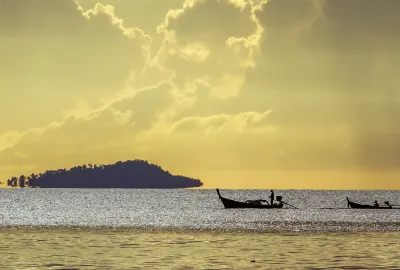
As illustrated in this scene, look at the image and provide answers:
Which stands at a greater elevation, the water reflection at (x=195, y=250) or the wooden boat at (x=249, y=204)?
the wooden boat at (x=249, y=204)

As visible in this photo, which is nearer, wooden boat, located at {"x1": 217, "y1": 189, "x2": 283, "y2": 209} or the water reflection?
the water reflection

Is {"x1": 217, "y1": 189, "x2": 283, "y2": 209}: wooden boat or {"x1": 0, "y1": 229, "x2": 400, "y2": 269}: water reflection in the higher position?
{"x1": 217, "y1": 189, "x2": 283, "y2": 209}: wooden boat

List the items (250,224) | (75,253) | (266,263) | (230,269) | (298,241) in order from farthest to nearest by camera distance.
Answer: (250,224) < (298,241) < (75,253) < (266,263) < (230,269)

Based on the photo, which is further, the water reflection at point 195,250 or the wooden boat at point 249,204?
the wooden boat at point 249,204

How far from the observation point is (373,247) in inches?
1761

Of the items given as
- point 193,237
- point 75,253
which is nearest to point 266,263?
point 75,253

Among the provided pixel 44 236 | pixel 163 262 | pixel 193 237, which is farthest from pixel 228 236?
pixel 163 262

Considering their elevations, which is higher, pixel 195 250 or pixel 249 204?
pixel 249 204

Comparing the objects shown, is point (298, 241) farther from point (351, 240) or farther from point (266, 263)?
point (266, 263)

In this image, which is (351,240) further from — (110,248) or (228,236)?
(110,248)

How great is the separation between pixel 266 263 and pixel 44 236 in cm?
2137

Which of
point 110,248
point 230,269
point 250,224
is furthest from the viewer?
point 250,224

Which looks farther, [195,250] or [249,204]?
[249,204]

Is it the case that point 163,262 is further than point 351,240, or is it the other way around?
point 351,240
